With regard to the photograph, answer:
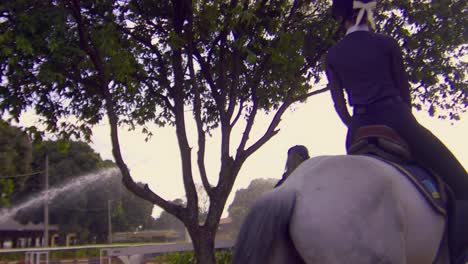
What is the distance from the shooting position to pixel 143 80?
38.8ft

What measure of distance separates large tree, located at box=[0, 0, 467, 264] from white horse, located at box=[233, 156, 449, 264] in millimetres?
6783

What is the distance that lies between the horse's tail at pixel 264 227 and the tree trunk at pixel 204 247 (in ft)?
26.3

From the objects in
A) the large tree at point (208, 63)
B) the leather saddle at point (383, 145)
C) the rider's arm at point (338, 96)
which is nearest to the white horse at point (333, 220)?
the leather saddle at point (383, 145)

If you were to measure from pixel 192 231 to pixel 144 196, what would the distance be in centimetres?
103

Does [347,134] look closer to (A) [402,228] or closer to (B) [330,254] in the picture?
(A) [402,228]

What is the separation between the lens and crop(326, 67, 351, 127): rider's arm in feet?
12.0

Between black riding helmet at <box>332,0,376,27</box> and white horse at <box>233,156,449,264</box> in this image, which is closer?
white horse at <box>233,156,449,264</box>

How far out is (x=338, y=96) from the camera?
365cm

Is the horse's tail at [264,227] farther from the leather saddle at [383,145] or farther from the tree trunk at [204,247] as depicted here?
the tree trunk at [204,247]

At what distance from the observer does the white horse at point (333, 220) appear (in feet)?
8.56

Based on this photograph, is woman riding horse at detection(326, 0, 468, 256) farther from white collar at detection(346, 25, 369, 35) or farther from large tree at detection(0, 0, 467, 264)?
large tree at detection(0, 0, 467, 264)

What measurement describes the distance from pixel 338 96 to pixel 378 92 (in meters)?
0.31

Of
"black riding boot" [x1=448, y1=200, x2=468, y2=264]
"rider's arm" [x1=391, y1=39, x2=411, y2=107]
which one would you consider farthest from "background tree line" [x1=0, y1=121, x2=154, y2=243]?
"black riding boot" [x1=448, y1=200, x2=468, y2=264]

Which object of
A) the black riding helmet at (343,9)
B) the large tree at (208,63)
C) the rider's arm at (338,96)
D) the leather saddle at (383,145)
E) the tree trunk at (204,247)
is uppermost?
the large tree at (208,63)
